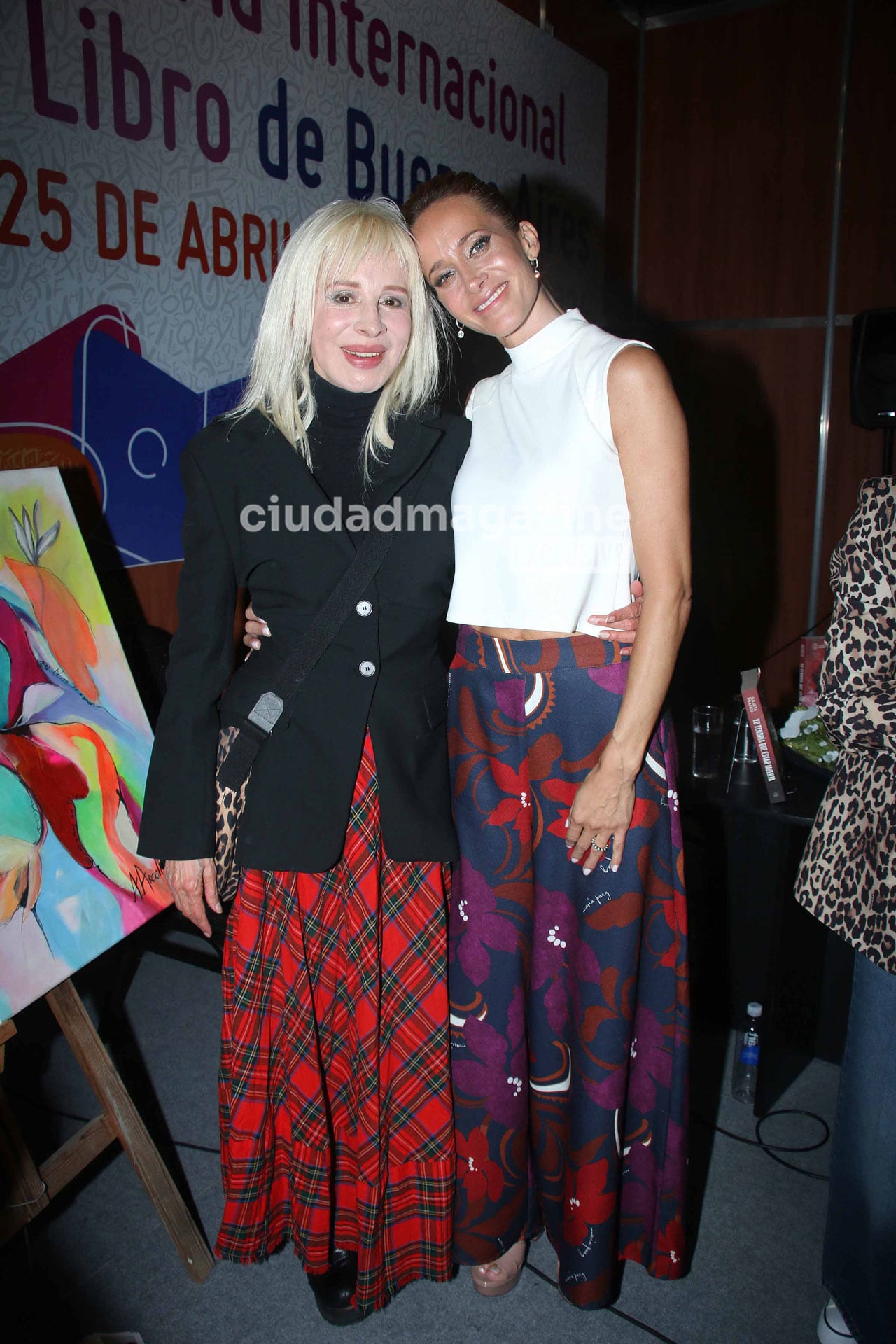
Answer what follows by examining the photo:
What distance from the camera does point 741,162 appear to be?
15.1 ft

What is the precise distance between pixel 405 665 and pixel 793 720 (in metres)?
1.49

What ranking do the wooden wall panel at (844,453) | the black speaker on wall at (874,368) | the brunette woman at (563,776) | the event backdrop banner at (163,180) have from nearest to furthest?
the brunette woman at (563,776) < the event backdrop banner at (163,180) < the black speaker on wall at (874,368) < the wooden wall panel at (844,453)

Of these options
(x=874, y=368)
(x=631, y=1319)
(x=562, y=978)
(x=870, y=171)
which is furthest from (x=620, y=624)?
(x=870, y=171)

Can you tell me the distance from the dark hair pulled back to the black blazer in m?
0.44

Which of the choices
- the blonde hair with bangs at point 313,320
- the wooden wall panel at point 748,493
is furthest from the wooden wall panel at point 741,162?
the blonde hair with bangs at point 313,320

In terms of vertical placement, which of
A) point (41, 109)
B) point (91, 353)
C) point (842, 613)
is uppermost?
point (41, 109)

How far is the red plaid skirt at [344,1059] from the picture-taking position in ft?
4.94

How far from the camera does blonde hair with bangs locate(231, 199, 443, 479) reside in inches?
55.5

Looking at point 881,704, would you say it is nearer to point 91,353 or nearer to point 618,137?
point 91,353

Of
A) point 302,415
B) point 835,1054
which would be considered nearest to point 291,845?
point 302,415

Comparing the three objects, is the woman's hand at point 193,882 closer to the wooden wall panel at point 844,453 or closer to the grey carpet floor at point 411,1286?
the grey carpet floor at point 411,1286

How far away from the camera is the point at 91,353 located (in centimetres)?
242

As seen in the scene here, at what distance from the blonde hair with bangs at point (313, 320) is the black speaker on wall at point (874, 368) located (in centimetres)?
Answer: 221

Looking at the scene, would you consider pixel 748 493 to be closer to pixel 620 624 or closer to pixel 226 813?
pixel 620 624
